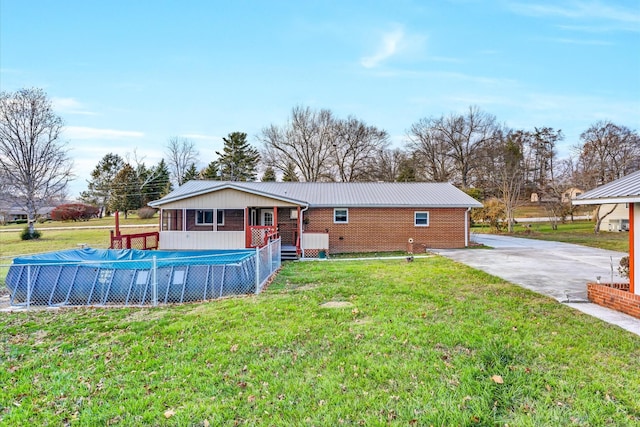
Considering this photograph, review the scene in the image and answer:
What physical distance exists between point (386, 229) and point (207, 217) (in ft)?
32.4

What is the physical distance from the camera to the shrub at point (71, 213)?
45684mm

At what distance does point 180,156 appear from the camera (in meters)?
47.5

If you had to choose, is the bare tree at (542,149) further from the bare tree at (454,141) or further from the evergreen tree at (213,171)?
the evergreen tree at (213,171)

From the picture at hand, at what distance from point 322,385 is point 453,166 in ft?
134

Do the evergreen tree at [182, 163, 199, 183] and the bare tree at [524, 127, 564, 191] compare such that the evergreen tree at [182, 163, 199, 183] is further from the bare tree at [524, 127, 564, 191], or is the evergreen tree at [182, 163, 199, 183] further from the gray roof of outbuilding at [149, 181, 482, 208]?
the bare tree at [524, 127, 564, 191]

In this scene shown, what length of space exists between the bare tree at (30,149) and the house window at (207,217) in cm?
1860

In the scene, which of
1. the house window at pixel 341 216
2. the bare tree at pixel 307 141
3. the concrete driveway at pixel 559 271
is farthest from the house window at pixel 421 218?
the bare tree at pixel 307 141

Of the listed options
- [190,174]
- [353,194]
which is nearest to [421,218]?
[353,194]

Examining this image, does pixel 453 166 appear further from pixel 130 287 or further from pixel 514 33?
pixel 130 287

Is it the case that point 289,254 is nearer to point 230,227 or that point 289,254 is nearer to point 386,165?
point 230,227

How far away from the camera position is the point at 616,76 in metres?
19.0

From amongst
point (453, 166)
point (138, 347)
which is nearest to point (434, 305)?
point (138, 347)

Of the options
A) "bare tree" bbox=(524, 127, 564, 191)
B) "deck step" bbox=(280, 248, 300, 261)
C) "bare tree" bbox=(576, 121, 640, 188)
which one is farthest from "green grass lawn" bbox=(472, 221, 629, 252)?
"deck step" bbox=(280, 248, 300, 261)

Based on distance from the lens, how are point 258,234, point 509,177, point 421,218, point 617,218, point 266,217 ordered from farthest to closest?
point 509,177
point 617,218
point 266,217
point 421,218
point 258,234
